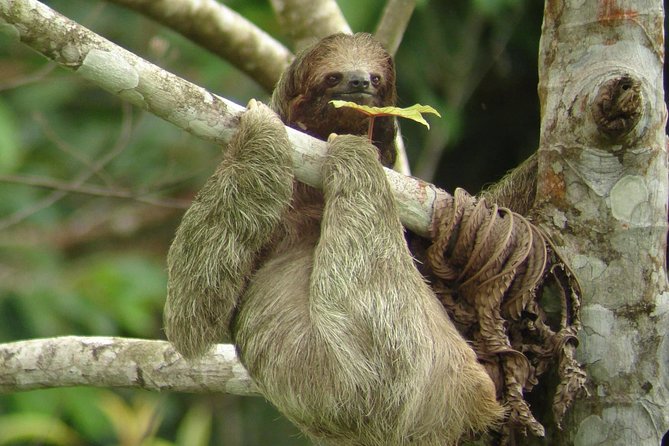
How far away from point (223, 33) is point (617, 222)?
158 inches

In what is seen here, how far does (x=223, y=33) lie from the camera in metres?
7.91

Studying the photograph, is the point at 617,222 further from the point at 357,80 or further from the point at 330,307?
the point at 357,80

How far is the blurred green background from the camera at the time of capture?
980 centimetres

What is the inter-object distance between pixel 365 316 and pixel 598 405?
1.24 meters

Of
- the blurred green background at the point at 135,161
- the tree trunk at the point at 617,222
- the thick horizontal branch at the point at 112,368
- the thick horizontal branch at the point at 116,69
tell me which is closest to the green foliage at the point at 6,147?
the blurred green background at the point at 135,161

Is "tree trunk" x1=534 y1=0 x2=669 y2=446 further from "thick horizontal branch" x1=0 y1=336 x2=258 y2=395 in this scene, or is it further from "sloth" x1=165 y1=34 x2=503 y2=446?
"thick horizontal branch" x1=0 y1=336 x2=258 y2=395

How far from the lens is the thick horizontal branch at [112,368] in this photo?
20.0ft

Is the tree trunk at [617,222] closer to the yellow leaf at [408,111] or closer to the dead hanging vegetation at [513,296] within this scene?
the dead hanging vegetation at [513,296]

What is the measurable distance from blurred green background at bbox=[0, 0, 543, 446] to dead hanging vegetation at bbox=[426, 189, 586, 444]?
148 inches

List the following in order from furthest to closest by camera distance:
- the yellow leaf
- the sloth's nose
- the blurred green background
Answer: the blurred green background
the sloth's nose
the yellow leaf

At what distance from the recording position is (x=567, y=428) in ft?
16.7

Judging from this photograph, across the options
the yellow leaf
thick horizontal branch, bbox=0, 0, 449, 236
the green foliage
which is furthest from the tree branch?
thick horizontal branch, bbox=0, 0, 449, 236

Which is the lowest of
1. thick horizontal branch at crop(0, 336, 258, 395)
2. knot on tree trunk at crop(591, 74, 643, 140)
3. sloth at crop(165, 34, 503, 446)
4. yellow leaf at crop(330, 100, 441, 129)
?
thick horizontal branch at crop(0, 336, 258, 395)

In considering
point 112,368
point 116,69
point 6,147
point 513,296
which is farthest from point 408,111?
point 6,147
